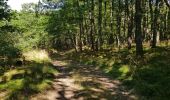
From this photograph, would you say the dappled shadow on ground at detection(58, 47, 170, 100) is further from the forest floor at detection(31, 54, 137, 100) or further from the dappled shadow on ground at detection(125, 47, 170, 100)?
the forest floor at detection(31, 54, 137, 100)

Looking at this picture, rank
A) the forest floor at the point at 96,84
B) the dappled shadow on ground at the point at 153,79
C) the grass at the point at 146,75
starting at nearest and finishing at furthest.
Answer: the forest floor at the point at 96,84
the dappled shadow on ground at the point at 153,79
the grass at the point at 146,75

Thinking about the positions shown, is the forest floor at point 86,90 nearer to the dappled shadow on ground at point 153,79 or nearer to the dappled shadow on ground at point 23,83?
the dappled shadow on ground at point 23,83

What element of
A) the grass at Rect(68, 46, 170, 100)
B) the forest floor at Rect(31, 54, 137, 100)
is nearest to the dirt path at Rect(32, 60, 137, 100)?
the forest floor at Rect(31, 54, 137, 100)

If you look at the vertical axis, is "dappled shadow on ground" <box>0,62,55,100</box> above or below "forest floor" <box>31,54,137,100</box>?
above

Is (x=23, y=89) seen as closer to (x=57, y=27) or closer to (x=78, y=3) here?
(x=78, y=3)

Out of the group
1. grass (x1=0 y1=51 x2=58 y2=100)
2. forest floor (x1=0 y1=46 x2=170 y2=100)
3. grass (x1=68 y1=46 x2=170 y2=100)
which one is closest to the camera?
grass (x1=0 y1=51 x2=58 y2=100)

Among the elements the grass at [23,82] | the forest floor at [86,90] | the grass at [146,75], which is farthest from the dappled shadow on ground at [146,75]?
the grass at [23,82]

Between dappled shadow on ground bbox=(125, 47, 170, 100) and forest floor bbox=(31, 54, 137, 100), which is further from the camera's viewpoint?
dappled shadow on ground bbox=(125, 47, 170, 100)

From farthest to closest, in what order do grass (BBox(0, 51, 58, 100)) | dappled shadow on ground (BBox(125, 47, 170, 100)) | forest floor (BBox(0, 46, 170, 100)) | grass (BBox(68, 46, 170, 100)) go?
1. grass (BBox(68, 46, 170, 100))
2. dappled shadow on ground (BBox(125, 47, 170, 100))
3. forest floor (BBox(0, 46, 170, 100))
4. grass (BBox(0, 51, 58, 100))

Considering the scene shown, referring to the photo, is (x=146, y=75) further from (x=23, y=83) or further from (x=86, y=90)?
(x=23, y=83)

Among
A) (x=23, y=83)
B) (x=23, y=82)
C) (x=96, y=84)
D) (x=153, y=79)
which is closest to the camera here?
(x=23, y=83)

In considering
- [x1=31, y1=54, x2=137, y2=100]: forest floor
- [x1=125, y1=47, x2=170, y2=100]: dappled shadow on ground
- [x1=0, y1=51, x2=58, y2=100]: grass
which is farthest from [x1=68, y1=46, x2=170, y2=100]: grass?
[x1=0, y1=51, x2=58, y2=100]: grass

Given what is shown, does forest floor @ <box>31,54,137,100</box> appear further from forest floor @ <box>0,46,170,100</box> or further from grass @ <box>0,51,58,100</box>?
grass @ <box>0,51,58,100</box>

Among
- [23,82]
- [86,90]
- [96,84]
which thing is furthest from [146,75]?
[23,82]
